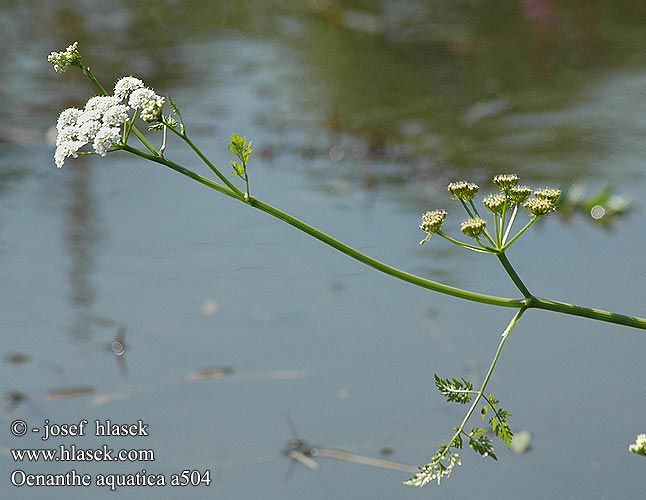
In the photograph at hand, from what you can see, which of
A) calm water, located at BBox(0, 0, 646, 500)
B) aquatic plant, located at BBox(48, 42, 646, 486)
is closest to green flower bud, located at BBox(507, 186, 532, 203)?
aquatic plant, located at BBox(48, 42, 646, 486)

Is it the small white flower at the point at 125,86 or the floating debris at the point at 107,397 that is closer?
the small white flower at the point at 125,86

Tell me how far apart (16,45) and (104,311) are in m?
2.66

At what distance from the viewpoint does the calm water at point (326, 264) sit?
6.93 ft

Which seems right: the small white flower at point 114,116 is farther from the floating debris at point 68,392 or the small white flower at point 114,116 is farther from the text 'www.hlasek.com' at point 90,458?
the floating debris at point 68,392

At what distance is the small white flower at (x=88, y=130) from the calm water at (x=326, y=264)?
0.92m

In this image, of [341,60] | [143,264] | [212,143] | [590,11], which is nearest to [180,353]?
Answer: [143,264]

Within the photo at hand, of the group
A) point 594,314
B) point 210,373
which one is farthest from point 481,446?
point 210,373

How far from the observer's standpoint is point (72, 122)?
134cm

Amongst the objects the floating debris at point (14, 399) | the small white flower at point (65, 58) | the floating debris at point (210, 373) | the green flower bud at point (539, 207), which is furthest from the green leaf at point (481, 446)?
the floating debris at point (14, 399)

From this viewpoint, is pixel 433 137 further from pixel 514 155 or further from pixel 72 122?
pixel 72 122

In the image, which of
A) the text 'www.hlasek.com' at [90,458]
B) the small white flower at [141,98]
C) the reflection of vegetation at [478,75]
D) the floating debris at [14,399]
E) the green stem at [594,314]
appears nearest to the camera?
the green stem at [594,314]

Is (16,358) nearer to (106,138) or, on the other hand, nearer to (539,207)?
(106,138)

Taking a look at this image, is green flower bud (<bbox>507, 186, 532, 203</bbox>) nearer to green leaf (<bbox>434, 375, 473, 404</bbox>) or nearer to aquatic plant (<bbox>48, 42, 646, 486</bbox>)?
aquatic plant (<bbox>48, 42, 646, 486</bbox>)

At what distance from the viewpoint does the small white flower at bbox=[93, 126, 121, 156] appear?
124 centimetres
